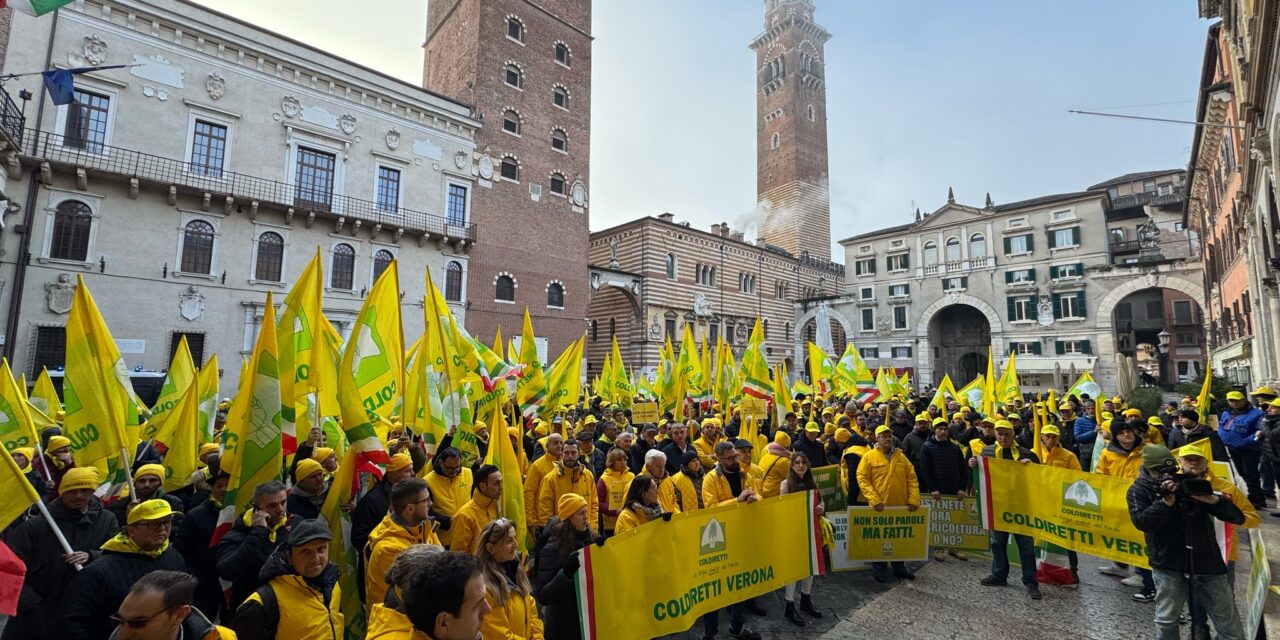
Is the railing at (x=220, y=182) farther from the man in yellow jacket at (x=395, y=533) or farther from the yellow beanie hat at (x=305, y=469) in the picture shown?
the man in yellow jacket at (x=395, y=533)

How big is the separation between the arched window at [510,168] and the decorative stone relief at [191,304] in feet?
47.9

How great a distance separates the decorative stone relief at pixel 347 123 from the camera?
81.6 ft

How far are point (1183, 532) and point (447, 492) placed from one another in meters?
5.94

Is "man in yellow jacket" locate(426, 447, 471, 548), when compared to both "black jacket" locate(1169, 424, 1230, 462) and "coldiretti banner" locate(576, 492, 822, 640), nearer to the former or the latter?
"coldiretti banner" locate(576, 492, 822, 640)

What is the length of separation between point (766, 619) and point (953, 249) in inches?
1671

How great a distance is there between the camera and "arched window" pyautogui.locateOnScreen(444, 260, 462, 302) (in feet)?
88.2

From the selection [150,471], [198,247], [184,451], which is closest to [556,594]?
[150,471]

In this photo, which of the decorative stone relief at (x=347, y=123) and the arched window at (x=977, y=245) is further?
the arched window at (x=977, y=245)

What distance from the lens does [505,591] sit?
2898 mm

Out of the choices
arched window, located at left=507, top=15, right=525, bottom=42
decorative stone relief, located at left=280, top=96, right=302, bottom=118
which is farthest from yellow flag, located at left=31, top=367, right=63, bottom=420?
arched window, located at left=507, top=15, right=525, bottom=42

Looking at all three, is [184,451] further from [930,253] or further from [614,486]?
[930,253]

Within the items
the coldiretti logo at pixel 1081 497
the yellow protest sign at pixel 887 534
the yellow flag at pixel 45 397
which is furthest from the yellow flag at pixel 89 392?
the coldiretti logo at pixel 1081 497

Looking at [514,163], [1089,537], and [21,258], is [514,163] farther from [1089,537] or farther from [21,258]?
[1089,537]

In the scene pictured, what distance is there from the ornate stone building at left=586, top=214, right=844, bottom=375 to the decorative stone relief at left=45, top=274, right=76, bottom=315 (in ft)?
74.6
